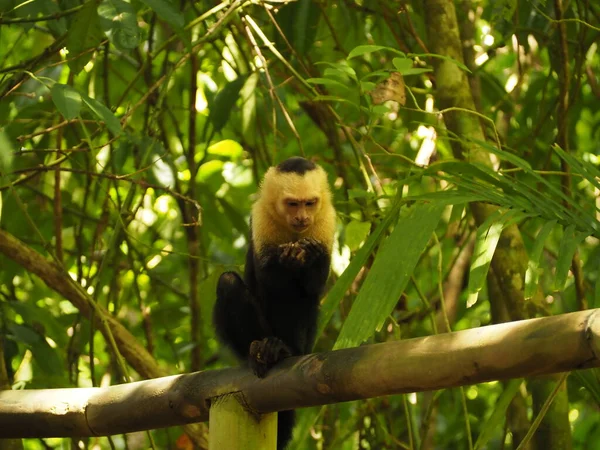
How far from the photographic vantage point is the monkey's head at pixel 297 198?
2749 mm

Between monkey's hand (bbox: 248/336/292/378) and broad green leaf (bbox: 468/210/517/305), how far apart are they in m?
0.52

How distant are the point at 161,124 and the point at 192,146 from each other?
0.17 m

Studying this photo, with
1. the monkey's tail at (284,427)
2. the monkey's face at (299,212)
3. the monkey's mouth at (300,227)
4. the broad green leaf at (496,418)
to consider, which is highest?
the monkey's face at (299,212)

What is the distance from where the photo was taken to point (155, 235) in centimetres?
436

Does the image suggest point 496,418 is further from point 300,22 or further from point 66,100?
point 300,22

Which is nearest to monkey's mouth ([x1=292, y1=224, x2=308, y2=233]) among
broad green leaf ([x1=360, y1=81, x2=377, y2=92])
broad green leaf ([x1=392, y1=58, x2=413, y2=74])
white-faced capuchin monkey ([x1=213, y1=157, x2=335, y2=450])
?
white-faced capuchin monkey ([x1=213, y1=157, x2=335, y2=450])

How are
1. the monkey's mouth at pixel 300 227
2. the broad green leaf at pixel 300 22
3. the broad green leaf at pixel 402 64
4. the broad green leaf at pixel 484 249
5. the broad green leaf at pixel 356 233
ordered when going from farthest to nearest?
the broad green leaf at pixel 300 22 < the broad green leaf at pixel 356 233 < the monkey's mouth at pixel 300 227 < the broad green leaf at pixel 402 64 < the broad green leaf at pixel 484 249

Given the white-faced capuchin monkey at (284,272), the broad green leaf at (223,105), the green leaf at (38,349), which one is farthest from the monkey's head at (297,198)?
the green leaf at (38,349)

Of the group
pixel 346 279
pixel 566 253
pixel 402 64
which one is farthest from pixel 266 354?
pixel 402 64

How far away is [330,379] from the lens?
1.73 meters

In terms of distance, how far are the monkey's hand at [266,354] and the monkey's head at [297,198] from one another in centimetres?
54

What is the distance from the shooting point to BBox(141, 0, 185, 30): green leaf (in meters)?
2.37

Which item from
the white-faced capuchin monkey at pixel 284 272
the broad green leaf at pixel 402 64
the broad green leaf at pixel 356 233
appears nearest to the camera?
the broad green leaf at pixel 402 64

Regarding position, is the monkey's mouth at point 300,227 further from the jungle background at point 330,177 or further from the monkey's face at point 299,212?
the jungle background at point 330,177
